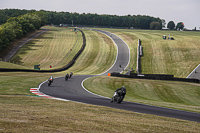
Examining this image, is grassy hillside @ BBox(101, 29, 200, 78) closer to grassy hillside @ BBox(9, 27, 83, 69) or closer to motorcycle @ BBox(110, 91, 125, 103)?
grassy hillside @ BBox(9, 27, 83, 69)

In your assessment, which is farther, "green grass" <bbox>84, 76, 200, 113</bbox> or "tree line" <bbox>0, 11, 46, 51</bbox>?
"tree line" <bbox>0, 11, 46, 51</bbox>

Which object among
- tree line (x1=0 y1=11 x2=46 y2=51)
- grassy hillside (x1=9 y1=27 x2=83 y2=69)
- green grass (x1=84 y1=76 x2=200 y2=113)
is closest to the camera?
green grass (x1=84 y1=76 x2=200 y2=113)

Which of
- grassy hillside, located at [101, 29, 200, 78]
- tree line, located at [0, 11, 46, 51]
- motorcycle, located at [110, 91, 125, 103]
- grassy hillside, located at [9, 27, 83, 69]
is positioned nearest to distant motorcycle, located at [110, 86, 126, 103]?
motorcycle, located at [110, 91, 125, 103]

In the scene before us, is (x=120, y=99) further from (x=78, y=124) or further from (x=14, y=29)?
(x=14, y=29)

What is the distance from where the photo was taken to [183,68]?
66.3 meters

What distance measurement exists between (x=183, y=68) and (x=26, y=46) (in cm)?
5852

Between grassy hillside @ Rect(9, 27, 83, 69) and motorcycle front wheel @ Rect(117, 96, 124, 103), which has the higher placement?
motorcycle front wheel @ Rect(117, 96, 124, 103)

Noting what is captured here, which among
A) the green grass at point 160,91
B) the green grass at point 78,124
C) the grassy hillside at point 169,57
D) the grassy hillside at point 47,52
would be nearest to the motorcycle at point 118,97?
the green grass at point 78,124

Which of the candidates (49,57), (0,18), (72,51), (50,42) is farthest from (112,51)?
(0,18)

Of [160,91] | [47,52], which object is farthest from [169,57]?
[160,91]

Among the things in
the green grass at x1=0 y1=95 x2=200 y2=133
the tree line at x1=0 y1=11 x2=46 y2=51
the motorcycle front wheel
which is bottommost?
the motorcycle front wheel

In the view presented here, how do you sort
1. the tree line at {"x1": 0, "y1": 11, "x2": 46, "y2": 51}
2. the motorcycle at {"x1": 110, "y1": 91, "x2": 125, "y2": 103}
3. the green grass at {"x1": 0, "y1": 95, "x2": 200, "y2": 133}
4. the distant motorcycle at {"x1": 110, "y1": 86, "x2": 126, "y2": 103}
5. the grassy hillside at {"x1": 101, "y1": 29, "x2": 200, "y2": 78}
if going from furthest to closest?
the tree line at {"x1": 0, "y1": 11, "x2": 46, "y2": 51} → the grassy hillside at {"x1": 101, "y1": 29, "x2": 200, "y2": 78} → the motorcycle at {"x1": 110, "y1": 91, "x2": 125, "y2": 103} → the distant motorcycle at {"x1": 110, "y1": 86, "x2": 126, "y2": 103} → the green grass at {"x1": 0, "y1": 95, "x2": 200, "y2": 133}

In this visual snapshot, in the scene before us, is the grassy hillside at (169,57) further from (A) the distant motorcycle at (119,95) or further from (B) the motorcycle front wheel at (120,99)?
(B) the motorcycle front wheel at (120,99)

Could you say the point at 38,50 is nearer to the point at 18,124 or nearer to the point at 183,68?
the point at 183,68
